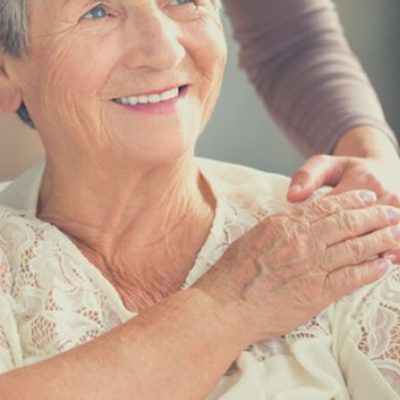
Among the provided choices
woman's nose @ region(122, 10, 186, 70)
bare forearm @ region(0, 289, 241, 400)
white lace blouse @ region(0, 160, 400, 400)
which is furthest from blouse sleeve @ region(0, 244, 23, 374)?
woman's nose @ region(122, 10, 186, 70)

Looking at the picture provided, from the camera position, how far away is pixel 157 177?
158 centimetres

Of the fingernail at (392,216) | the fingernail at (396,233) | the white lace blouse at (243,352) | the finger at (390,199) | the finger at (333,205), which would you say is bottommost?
the white lace blouse at (243,352)

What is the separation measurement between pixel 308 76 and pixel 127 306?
718 millimetres

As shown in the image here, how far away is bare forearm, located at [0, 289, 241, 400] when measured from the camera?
4.27 feet

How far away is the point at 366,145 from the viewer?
1.87m

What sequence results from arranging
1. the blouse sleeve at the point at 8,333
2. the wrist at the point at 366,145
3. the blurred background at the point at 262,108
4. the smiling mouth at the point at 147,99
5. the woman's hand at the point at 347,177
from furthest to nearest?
the blurred background at the point at 262,108, the wrist at the point at 366,145, the woman's hand at the point at 347,177, the smiling mouth at the point at 147,99, the blouse sleeve at the point at 8,333

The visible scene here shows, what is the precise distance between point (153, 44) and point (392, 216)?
0.44 m

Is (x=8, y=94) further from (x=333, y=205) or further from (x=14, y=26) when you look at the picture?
(x=333, y=205)

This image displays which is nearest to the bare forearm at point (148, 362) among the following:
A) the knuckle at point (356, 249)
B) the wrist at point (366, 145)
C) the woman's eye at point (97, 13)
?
the knuckle at point (356, 249)

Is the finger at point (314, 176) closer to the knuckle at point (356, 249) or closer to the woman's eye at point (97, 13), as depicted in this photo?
the knuckle at point (356, 249)

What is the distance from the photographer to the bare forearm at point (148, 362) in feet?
4.27

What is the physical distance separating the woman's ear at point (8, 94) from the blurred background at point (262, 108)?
1.65 meters

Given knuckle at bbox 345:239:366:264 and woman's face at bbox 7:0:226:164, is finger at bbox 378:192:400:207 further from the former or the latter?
woman's face at bbox 7:0:226:164

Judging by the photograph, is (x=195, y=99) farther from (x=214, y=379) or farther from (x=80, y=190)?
(x=214, y=379)
